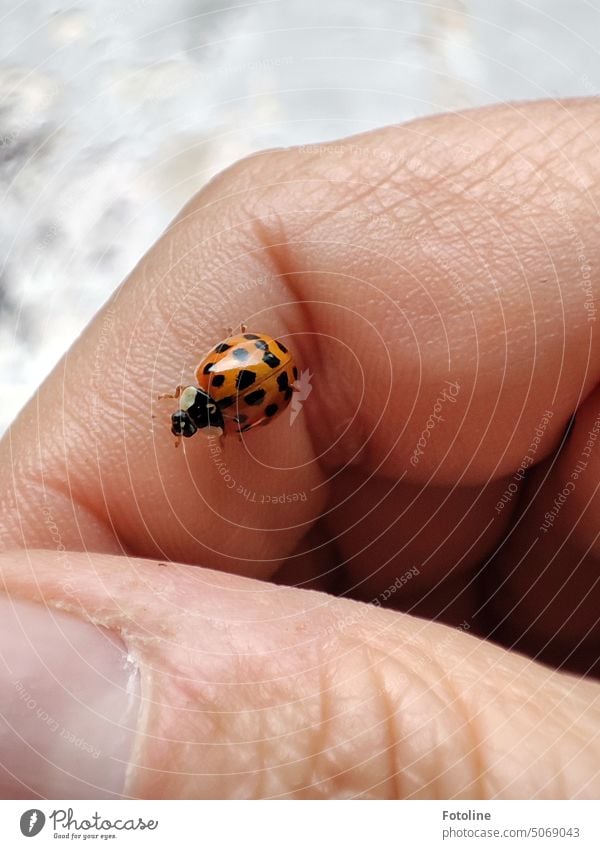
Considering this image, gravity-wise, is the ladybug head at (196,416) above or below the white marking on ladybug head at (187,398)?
below

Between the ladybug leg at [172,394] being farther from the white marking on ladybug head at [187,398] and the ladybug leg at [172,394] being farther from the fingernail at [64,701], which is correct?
the fingernail at [64,701]

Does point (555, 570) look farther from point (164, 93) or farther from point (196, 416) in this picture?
point (164, 93)

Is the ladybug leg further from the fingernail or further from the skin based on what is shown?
the fingernail

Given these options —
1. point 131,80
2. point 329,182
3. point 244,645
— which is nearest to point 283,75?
point 131,80

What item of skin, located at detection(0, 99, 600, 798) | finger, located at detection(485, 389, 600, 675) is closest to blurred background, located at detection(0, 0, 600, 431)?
skin, located at detection(0, 99, 600, 798)

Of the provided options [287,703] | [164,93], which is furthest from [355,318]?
[164,93]

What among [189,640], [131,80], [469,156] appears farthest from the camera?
[131,80]

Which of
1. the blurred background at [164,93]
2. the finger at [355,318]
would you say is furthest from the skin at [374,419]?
the blurred background at [164,93]

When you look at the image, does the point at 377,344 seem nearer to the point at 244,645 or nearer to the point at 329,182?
the point at 329,182
